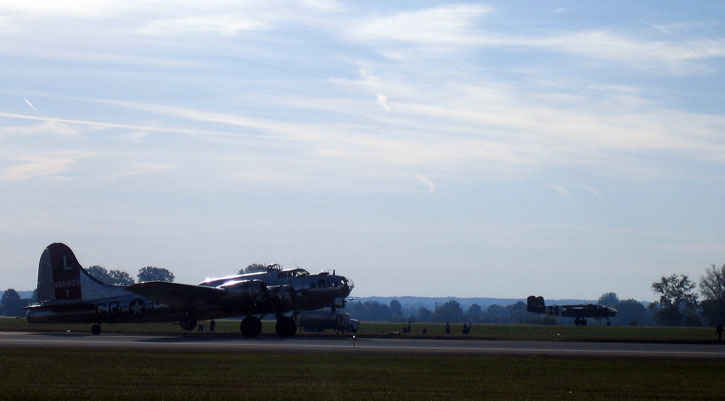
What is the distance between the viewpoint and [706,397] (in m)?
22.6

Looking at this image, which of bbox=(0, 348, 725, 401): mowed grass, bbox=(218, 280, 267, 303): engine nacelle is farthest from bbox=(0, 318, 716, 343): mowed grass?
bbox=(0, 348, 725, 401): mowed grass

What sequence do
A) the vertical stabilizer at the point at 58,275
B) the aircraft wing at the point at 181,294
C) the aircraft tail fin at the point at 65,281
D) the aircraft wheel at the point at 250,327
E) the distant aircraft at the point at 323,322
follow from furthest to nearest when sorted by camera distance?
the distant aircraft at the point at 323,322 → the vertical stabilizer at the point at 58,275 → the aircraft tail fin at the point at 65,281 → the aircraft wheel at the point at 250,327 → the aircraft wing at the point at 181,294

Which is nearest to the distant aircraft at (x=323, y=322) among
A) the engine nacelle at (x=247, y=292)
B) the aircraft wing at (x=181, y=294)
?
the engine nacelle at (x=247, y=292)

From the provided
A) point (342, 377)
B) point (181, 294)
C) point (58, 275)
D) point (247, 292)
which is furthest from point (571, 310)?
point (342, 377)

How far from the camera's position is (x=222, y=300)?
53.4m

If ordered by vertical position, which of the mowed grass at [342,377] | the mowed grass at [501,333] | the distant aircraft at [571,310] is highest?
the distant aircraft at [571,310]

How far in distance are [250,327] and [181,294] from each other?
448cm

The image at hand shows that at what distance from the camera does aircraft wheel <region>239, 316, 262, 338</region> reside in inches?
2062

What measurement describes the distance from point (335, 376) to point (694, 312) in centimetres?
13756

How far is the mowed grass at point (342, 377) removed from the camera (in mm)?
22316

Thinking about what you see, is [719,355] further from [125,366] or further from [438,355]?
[125,366]

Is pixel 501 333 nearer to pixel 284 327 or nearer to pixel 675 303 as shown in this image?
pixel 284 327

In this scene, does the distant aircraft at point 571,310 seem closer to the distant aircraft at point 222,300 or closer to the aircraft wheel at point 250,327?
the distant aircraft at point 222,300

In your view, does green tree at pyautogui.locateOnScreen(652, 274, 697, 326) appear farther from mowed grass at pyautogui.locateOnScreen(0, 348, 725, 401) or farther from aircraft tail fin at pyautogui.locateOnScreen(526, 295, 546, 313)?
mowed grass at pyautogui.locateOnScreen(0, 348, 725, 401)
